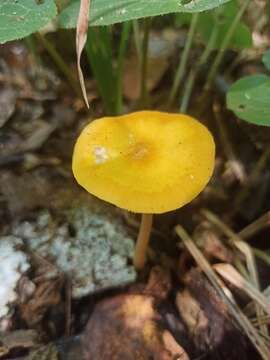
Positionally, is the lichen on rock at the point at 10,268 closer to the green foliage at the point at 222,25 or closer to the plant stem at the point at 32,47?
the plant stem at the point at 32,47

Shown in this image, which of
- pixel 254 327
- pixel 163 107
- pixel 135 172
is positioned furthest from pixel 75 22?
pixel 254 327

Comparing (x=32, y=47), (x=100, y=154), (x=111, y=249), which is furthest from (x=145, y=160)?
(x=32, y=47)

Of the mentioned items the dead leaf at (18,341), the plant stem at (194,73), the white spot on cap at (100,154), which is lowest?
the dead leaf at (18,341)

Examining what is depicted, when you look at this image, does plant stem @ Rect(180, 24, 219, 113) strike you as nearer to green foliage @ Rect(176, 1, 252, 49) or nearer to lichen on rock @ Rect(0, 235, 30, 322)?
green foliage @ Rect(176, 1, 252, 49)

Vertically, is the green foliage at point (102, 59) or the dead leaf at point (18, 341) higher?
the green foliage at point (102, 59)

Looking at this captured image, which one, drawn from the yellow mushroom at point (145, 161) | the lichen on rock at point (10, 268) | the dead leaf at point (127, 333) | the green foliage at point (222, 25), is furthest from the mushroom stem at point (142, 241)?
the green foliage at point (222, 25)

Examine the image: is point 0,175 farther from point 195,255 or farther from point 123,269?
point 195,255
